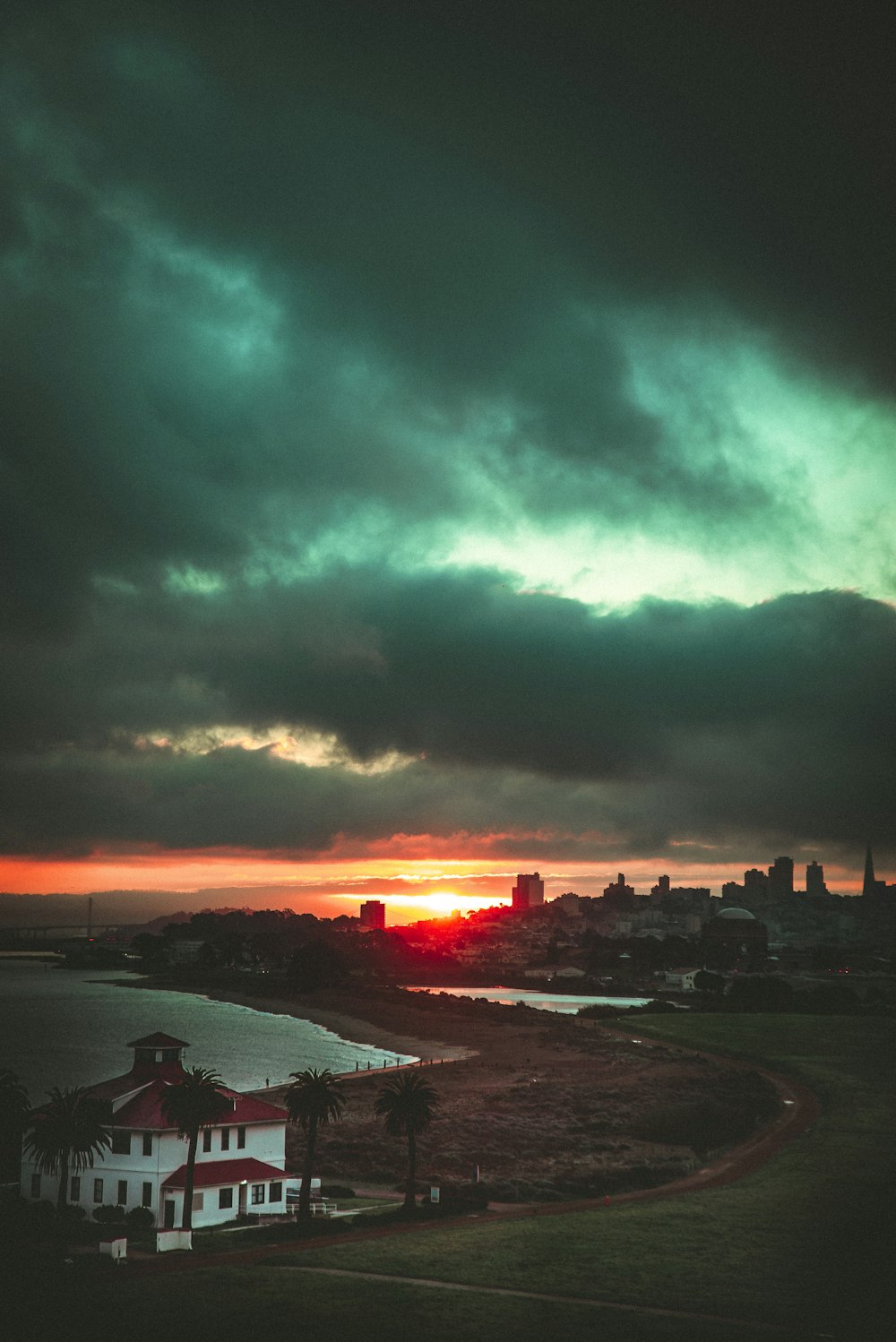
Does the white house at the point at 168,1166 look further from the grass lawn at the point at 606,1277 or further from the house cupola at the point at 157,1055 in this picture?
the grass lawn at the point at 606,1277

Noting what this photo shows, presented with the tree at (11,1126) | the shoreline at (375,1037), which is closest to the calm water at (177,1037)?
the shoreline at (375,1037)

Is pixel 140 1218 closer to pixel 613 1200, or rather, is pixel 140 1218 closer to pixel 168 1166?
pixel 168 1166

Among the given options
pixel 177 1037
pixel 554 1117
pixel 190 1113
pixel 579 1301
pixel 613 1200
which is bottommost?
pixel 177 1037

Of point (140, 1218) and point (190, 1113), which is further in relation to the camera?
point (140, 1218)

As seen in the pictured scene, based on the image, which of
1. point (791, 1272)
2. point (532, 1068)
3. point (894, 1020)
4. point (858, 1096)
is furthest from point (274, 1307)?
point (894, 1020)

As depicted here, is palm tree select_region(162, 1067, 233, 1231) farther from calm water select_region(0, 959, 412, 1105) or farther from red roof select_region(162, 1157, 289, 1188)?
calm water select_region(0, 959, 412, 1105)

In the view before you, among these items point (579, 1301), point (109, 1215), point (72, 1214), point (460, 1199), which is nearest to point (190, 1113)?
point (109, 1215)
